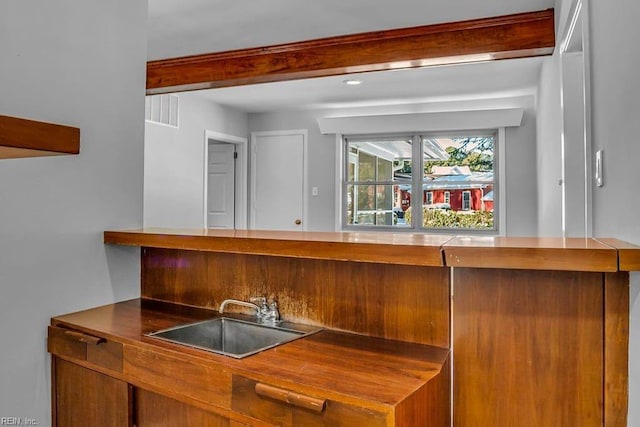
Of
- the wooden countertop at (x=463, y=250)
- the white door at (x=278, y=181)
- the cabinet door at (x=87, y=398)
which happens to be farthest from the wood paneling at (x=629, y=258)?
the white door at (x=278, y=181)

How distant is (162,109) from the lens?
191 inches

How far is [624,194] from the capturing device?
3.94 feet

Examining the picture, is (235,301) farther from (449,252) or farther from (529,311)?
(529,311)

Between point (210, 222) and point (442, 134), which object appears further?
point (210, 222)

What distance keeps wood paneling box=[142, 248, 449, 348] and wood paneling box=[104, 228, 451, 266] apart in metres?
0.14

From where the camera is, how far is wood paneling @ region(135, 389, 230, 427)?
1403 mm

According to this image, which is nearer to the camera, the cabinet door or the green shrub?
the cabinet door

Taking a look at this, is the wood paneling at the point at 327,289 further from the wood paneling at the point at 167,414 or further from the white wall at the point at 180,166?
the white wall at the point at 180,166

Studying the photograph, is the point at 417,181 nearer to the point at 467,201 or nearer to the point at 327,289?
the point at 467,201

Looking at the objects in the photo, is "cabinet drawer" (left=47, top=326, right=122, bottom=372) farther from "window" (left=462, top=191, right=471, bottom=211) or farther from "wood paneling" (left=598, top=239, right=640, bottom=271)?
"window" (left=462, top=191, right=471, bottom=211)

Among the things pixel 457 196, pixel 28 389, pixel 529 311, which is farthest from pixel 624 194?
pixel 457 196

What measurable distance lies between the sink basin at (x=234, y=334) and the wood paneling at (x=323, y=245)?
1.02 feet

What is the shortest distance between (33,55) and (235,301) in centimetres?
124

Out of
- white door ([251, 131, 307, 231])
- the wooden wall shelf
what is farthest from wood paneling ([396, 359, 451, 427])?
white door ([251, 131, 307, 231])
